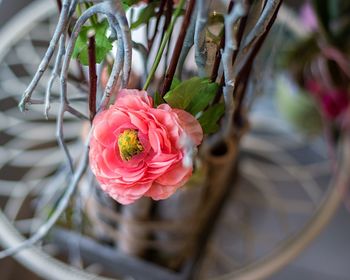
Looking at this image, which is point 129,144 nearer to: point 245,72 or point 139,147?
point 139,147

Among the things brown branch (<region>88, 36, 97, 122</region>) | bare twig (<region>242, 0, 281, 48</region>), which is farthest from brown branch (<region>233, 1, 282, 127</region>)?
brown branch (<region>88, 36, 97, 122</region>)

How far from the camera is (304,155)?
1.08 meters

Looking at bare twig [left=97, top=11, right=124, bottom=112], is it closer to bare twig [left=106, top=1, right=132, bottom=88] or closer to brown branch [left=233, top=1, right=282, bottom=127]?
bare twig [left=106, top=1, right=132, bottom=88]

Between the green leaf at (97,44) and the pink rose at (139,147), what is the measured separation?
0.04m

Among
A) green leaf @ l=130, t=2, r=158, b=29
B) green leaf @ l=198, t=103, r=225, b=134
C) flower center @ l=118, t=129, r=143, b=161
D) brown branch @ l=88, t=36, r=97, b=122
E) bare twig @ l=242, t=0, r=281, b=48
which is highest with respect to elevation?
bare twig @ l=242, t=0, r=281, b=48

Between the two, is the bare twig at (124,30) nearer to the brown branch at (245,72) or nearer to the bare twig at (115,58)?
the bare twig at (115,58)

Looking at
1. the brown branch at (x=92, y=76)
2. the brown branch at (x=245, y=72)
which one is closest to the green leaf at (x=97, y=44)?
the brown branch at (x=92, y=76)

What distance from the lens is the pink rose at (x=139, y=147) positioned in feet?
1.14

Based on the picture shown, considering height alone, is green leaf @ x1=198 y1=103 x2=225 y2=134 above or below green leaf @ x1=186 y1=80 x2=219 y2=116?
below

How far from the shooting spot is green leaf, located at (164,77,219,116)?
38cm

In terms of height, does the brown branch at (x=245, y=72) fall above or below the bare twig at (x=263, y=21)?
below

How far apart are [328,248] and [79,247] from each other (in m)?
0.54

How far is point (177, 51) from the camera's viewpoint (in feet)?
1.24

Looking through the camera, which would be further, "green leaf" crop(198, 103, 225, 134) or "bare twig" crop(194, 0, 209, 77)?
"green leaf" crop(198, 103, 225, 134)
